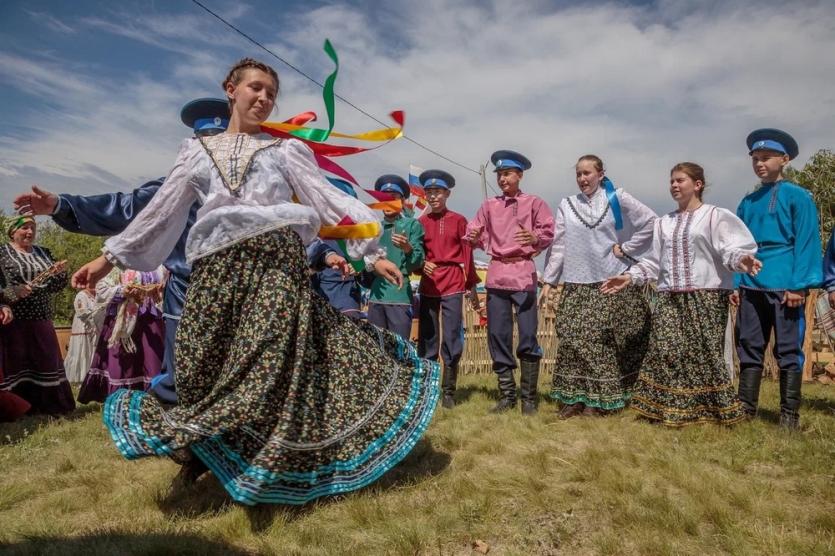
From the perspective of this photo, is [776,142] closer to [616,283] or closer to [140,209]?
[616,283]

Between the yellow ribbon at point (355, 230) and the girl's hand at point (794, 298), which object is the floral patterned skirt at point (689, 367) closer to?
the girl's hand at point (794, 298)

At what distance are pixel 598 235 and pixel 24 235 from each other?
5.56 m

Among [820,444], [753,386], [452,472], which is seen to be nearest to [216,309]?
[452,472]

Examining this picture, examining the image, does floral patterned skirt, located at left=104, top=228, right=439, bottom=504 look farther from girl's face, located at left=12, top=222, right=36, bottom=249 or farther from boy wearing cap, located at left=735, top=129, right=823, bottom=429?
girl's face, located at left=12, top=222, right=36, bottom=249

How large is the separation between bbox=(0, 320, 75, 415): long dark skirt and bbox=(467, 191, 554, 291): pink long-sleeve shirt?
4.44 metres

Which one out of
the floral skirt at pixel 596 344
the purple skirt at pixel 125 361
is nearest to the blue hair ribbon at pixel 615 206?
the floral skirt at pixel 596 344

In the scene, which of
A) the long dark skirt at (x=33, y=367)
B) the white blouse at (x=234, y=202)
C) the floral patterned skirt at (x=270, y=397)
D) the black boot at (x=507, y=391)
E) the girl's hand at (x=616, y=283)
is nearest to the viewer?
the floral patterned skirt at (x=270, y=397)

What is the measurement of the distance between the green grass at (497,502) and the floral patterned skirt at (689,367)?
0.22 meters

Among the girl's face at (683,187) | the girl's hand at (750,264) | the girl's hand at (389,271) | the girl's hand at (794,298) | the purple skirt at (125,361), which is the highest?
the girl's face at (683,187)

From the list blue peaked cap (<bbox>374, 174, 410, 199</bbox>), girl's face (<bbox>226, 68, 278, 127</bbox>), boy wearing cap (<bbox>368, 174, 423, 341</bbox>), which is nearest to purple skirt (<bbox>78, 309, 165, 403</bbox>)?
boy wearing cap (<bbox>368, 174, 423, 341</bbox>)

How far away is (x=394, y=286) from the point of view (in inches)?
213

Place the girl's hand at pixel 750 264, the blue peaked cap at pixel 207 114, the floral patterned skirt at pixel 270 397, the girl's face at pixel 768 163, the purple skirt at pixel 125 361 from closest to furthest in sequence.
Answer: the floral patterned skirt at pixel 270 397
the blue peaked cap at pixel 207 114
the girl's hand at pixel 750 264
the girl's face at pixel 768 163
the purple skirt at pixel 125 361

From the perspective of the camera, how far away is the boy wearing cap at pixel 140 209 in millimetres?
2752

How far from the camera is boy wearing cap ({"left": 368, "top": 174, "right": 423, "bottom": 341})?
5395 mm
